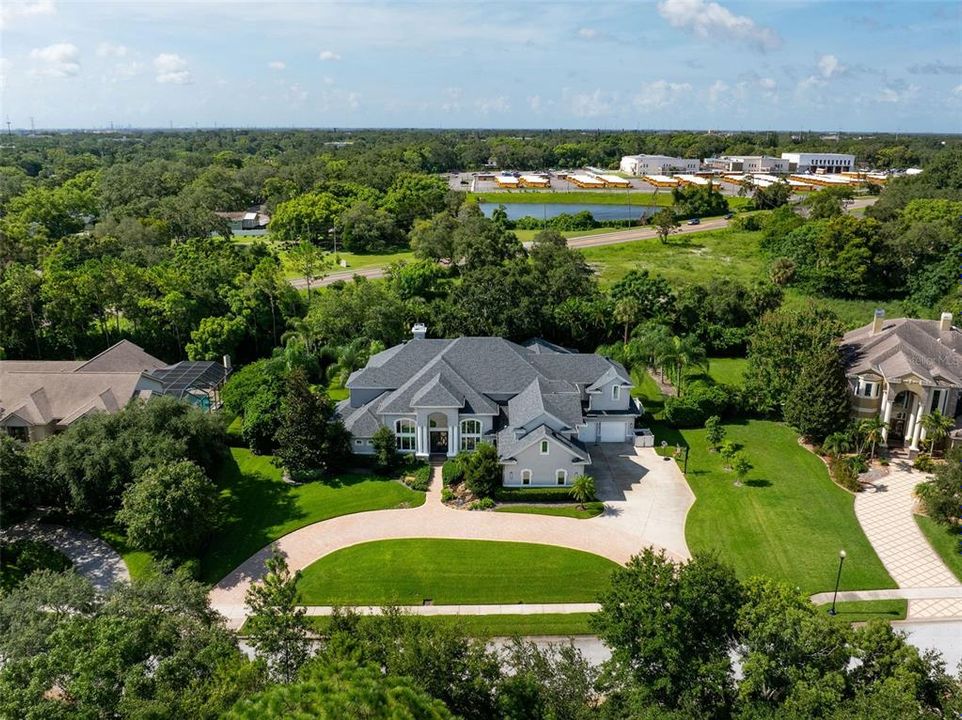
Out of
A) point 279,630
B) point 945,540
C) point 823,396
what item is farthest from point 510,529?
point 823,396

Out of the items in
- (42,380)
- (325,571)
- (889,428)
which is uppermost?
(42,380)

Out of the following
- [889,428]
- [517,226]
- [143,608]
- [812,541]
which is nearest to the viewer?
[143,608]

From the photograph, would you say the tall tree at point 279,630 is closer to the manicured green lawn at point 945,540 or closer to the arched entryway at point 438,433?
the arched entryway at point 438,433

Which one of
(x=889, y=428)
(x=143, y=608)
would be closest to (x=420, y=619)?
(x=143, y=608)

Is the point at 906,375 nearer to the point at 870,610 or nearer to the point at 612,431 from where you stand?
the point at 612,431

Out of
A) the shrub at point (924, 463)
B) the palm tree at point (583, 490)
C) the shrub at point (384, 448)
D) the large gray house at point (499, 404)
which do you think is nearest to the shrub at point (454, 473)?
the large gray house at point (499, 404)

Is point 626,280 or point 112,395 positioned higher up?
point 626,280

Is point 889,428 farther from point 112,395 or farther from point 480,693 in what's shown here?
point 112,395
